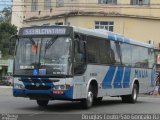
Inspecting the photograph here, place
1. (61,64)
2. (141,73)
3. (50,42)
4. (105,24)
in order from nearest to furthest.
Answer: (61,64)
(50,42)
(141,73)
(105,24)

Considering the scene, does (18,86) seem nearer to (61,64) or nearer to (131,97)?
(61,64)

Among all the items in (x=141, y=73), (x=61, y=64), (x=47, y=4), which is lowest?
(x=141, y=73)

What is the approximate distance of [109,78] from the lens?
21.8 meters

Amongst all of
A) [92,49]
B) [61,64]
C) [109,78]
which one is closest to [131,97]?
[109,78]

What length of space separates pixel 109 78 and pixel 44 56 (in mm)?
4475

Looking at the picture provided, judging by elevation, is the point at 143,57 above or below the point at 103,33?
below

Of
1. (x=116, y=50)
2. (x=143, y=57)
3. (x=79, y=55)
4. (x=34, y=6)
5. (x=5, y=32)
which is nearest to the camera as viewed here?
(x=79, y=55)

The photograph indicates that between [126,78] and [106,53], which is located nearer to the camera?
[106,53]

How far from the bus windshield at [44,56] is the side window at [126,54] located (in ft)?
18.7

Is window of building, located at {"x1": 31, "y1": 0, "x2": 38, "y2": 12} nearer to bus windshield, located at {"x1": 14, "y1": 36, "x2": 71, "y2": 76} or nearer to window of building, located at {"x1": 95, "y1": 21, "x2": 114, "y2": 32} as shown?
window of building, located at {"x1": 95, "y1": 21, "x2": 114, "y2": 32}

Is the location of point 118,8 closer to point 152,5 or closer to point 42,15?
point 152,5

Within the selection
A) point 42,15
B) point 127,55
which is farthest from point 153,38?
point 127,55

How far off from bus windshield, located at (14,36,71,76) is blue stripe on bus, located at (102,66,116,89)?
3.52m

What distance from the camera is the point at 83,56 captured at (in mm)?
19125
